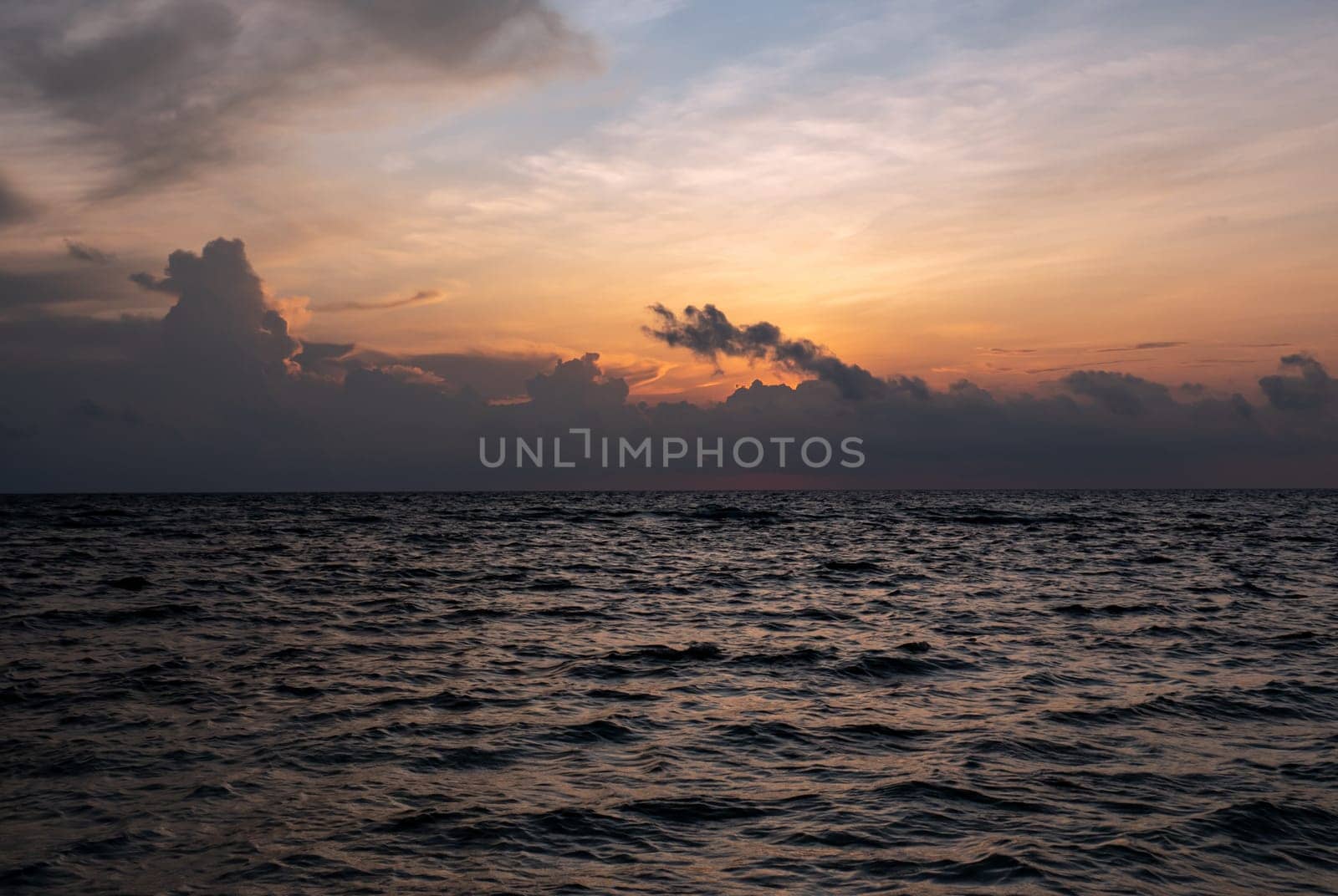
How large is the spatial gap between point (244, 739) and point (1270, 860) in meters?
13.2

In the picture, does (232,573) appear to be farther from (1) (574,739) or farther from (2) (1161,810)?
(2) (1161,810)

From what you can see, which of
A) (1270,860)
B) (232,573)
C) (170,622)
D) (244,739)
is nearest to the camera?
(1270,860)

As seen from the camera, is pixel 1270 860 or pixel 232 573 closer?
pixel 1270 860

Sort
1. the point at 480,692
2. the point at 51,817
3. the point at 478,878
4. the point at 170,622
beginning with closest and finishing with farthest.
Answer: the point at 478,878
the point at 51,817
the point at 480,692
the point at 170,622

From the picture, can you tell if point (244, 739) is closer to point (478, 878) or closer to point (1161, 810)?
point (478, 878)

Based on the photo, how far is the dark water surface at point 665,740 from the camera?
9.48 metres

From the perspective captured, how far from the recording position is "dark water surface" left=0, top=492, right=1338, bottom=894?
373 inches

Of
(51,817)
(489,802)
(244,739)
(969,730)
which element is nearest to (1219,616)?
(969,730)

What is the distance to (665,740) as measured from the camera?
46.3ft

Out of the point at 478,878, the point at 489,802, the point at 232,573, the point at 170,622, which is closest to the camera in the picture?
the point at 478,878

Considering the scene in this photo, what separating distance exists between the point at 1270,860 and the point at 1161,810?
1.38 meters

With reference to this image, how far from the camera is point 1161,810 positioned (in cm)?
1099

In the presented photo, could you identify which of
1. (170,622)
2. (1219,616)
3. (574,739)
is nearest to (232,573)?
(170,622)

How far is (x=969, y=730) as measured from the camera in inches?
574
